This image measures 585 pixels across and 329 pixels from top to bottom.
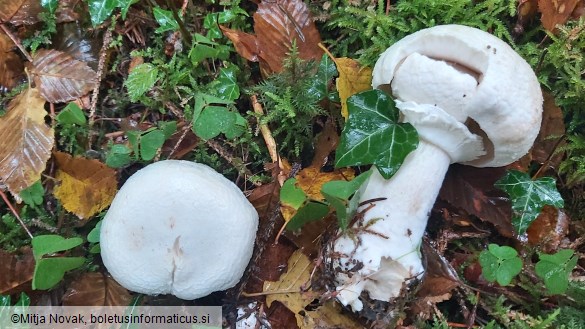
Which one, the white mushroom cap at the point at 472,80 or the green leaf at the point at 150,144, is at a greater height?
the white mushroom cap at the point at 472,80

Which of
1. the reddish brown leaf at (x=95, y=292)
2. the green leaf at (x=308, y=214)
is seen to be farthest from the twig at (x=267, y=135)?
the reddish brown leaf at (x=95, y=292)

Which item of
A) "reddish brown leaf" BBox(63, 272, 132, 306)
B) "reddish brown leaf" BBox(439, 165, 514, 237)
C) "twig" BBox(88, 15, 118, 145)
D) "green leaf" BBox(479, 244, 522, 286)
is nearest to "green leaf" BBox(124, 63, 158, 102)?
"twig" BBox(88, 15, 118, 145)

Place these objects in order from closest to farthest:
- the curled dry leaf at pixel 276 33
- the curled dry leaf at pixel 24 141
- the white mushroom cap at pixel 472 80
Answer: the white mushroom cap at pixel 472 80, the curled dry leaf at pixel 24 141, the curled dry leaf at pixel 276 33

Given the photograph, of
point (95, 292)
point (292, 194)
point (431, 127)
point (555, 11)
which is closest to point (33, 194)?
point (95, 292)

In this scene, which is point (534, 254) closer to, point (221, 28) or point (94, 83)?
point (221, 28)

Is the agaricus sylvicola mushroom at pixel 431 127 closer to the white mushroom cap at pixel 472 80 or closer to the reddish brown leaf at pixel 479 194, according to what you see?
the white mushroom cap at pixel 472 80

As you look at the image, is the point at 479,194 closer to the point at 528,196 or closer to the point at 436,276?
the point at 528,196

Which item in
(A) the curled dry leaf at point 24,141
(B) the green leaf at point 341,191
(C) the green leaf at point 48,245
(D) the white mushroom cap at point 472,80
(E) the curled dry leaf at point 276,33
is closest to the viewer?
(D) the white mushroom cap at point 472,80

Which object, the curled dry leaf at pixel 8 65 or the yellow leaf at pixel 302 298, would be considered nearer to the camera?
the yellow leaf at pixel 302 298
